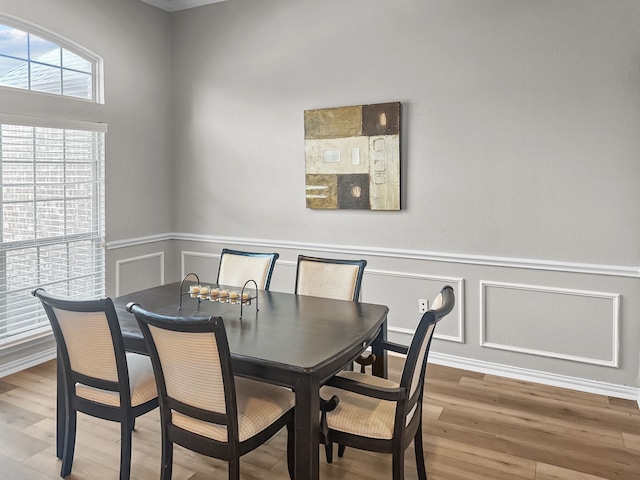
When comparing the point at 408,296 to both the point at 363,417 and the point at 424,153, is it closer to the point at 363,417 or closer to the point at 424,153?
the point at 424,153

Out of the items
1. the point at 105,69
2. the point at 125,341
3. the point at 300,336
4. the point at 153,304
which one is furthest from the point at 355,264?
the point at 105,69

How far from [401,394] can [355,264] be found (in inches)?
48.1

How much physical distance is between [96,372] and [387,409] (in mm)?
1278

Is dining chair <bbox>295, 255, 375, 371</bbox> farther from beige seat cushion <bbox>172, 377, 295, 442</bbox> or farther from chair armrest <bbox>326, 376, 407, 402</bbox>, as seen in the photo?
chair armrest <bbox>326, 376, 407, 402</bbox>

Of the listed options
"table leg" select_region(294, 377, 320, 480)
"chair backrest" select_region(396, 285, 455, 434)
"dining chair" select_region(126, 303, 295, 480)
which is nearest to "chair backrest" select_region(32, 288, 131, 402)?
"dining chair" select_region(126, 303, 295, 480)

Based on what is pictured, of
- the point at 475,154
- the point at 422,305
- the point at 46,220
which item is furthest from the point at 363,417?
the point at 46,220

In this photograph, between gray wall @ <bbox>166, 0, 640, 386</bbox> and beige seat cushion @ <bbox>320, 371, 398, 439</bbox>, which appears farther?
gray wall @ <bbox>166, 0, 640, 386</bbox>

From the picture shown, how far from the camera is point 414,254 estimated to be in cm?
378

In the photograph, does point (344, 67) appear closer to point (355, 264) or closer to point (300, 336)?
point (355, 264)

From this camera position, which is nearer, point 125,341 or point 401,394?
point 401,394

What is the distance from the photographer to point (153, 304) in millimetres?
2701

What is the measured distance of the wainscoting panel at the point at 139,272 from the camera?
441cm

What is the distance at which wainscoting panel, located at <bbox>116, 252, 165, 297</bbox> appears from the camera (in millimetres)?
4406

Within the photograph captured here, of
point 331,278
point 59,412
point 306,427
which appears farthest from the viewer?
point 331,278
